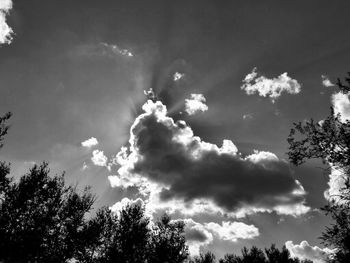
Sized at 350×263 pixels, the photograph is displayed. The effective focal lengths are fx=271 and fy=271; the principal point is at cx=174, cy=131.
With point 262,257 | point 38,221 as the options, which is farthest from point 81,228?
point 262,257

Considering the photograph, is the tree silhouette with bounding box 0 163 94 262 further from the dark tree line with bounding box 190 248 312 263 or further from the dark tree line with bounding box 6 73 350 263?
the dark tree line with bounding box 190 248 312 263

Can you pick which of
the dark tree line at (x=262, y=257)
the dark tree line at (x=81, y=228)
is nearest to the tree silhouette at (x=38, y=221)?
the dark tree line at (x=81, y=228)

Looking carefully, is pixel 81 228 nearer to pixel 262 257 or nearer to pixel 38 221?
pixel 38 221

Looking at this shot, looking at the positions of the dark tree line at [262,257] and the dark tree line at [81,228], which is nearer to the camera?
the dark tree line at [81,228]

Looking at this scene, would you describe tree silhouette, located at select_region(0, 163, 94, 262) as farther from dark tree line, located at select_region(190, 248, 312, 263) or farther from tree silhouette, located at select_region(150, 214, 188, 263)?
dark tree line, located at select_region(190, 248, 312, 263)

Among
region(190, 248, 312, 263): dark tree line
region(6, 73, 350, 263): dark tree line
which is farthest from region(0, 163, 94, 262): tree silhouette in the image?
region(190, 248, 312, 263): dark tree line

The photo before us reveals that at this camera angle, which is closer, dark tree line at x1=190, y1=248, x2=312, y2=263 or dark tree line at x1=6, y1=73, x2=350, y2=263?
dark tree line at x1=6, y1=73, x2=350, y2=263

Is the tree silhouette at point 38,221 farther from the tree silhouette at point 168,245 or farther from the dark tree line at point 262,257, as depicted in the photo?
the dark tree line at point 262,257

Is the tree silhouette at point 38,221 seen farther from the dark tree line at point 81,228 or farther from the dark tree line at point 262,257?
the dark tree line at point 262,257

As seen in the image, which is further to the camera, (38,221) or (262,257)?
(262,257)

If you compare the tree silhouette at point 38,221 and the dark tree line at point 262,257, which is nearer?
the tree silhouette at point 38,221

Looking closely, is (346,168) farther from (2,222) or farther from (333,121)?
(2,222)

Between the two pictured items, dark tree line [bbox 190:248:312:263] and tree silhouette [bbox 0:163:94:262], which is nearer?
tree silhouette [bbox 0:163:94:262]

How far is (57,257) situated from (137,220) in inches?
329
